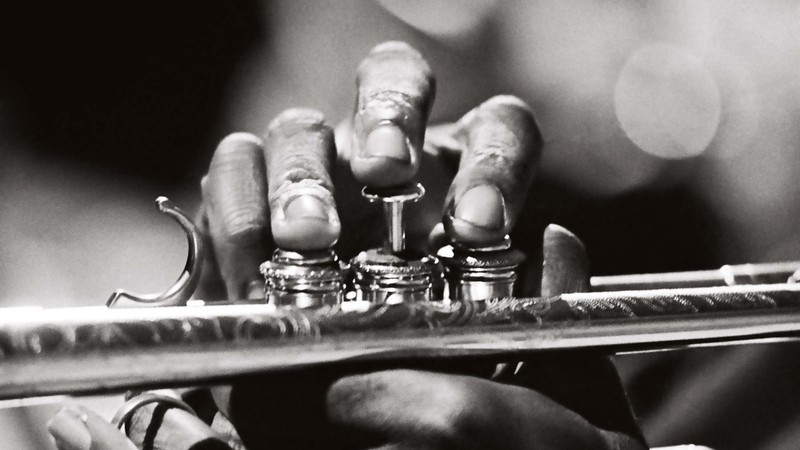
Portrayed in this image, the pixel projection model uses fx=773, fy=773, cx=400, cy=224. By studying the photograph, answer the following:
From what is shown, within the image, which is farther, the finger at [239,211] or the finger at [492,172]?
the finger at [239,211]

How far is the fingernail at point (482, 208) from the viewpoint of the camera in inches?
23.2

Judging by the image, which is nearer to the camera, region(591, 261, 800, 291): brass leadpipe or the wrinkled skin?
the wrinkled skin

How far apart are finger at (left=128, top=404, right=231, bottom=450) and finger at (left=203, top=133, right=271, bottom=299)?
5.9 inches

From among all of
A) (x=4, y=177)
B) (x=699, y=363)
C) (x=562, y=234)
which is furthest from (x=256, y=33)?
(x=699, y=363)

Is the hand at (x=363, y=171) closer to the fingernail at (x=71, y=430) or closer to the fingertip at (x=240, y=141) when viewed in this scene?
the fingertip at (x=240, y=141)

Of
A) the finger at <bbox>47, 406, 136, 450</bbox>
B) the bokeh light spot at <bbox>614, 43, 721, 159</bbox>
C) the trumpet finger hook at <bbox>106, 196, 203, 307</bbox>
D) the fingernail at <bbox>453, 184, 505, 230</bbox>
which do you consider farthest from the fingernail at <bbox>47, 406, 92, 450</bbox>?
the bokeh light spot at <bbox>614, 43, 721, 159</bbox>

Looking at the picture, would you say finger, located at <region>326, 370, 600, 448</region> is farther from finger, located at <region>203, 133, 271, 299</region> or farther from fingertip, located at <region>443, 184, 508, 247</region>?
finger, located at <region>203, 133, 271, 299</region>

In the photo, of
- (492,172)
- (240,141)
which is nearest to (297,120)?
(240,141)

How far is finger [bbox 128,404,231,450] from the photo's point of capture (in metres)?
0.56

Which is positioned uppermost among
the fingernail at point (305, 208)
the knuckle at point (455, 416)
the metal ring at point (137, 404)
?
the fingernail at point (305, 208)

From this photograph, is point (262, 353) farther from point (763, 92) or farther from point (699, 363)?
point (763, 92)

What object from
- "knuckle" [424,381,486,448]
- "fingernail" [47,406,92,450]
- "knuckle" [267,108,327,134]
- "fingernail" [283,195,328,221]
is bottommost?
"fingernail" [47,406,92,450]

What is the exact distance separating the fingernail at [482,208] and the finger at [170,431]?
0.25 metres

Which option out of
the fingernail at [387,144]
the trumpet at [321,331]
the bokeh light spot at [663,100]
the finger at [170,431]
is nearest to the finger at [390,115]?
the fingernail at [387,144]
